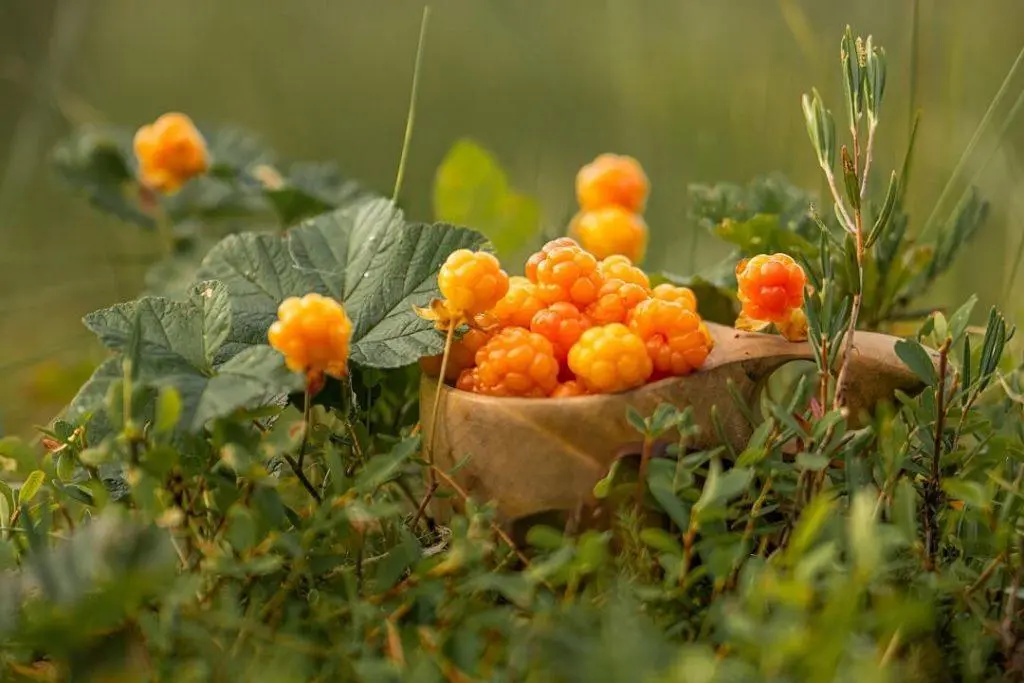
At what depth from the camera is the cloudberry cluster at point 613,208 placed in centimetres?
91

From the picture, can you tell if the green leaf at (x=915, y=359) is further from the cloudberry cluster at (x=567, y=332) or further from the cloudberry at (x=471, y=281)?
the cloudberry at (x=471, y=281)

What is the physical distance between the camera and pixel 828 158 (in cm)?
59

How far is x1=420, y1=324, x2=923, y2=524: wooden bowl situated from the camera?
57cm

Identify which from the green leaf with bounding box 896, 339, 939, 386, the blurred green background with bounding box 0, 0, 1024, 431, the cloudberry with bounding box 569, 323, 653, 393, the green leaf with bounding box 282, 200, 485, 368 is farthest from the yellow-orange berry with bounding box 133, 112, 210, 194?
the green leaf with bounding box 896, 339, 939, 386

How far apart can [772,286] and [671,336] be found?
7cm

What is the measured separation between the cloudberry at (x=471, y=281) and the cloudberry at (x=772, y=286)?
14 cm

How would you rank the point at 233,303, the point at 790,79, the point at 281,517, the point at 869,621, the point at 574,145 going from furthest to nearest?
the point at 574,145 → the point at 790,79 → the point at 233,303 → the point at 281,517 → the point at 869,621

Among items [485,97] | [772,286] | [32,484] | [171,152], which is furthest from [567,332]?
[485,97]

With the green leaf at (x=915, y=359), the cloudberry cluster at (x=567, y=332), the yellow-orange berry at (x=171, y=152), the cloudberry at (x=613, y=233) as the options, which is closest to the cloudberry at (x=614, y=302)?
the cloudberry cluster at (x=567, y=332)

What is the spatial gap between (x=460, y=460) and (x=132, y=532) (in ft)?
0.67

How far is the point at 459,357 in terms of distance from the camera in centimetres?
63

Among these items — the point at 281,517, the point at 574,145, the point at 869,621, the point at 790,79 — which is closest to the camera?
the point at 869,621

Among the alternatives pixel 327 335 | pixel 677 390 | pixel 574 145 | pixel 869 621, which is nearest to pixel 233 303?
pixel 327 335

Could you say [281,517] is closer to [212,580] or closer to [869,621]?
[212,580]
